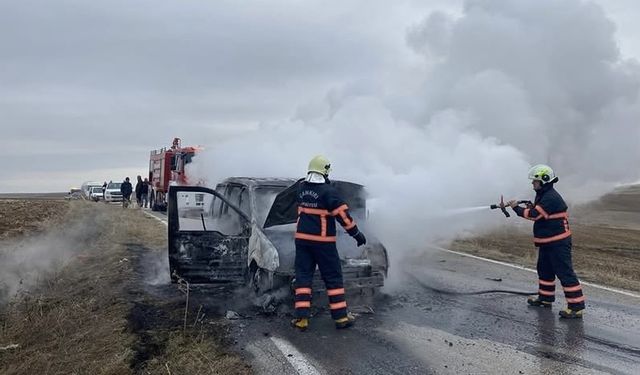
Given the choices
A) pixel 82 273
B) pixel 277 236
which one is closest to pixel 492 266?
pixel 277 236

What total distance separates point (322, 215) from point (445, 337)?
71.7 inches

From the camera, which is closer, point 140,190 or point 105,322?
point 105,322

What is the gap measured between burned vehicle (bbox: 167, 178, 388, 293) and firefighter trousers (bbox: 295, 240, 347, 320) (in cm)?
40

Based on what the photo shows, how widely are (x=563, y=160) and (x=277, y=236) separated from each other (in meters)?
7.51

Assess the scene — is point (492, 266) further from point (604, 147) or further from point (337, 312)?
point (337, 312)

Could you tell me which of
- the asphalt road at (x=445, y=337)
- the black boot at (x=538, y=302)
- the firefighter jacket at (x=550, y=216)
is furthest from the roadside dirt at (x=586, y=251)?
the firefighter jacket at (x=550, y=216)

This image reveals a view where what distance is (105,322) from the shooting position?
6.15m

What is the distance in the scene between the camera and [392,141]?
1162 centimetres

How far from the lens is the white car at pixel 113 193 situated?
138 ft

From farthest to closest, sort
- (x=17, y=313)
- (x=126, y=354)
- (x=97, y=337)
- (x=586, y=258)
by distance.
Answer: (x=586, y=258) < (x=17, y=313) < (x=97, y=337) < (x=126, y=354)

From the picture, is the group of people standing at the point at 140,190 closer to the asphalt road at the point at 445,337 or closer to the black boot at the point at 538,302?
the asphalt road at the point at 445,337

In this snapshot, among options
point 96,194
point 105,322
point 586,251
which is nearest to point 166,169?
point 586,251

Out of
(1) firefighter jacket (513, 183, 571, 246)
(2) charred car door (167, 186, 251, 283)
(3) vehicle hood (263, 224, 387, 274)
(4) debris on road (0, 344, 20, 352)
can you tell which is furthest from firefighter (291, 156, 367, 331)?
(4) debris on road (0, 344, 20, 352)

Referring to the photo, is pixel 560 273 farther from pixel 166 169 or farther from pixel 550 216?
pixel 166 169
